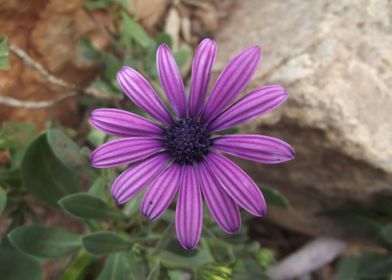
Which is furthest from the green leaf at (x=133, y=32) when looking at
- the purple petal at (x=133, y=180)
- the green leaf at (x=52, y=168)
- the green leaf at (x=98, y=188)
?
the purple petal at (x=133, y=180)

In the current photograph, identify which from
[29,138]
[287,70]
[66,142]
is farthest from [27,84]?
[287,70]

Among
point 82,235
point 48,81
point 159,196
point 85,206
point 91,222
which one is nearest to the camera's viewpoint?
point 159,196

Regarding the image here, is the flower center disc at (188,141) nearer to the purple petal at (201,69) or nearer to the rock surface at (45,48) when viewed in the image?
the purple petal at (201,69)

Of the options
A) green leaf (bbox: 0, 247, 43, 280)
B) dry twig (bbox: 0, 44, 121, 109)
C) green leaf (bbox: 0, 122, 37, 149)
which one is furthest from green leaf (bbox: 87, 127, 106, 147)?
green leaf (bbox: 0, 247, 43, 280)

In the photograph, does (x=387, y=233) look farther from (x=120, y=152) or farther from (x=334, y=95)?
(x=120, y=152)

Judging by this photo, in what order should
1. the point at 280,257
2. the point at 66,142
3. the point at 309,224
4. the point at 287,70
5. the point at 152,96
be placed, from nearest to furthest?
the point at 152,96 < the point at 66,142 < the point at 287,70 < the point at 309,224 < the point at 280,257

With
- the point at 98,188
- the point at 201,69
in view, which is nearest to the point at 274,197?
the point at 98,188

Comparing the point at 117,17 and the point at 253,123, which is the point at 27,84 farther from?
the point at 253,123
